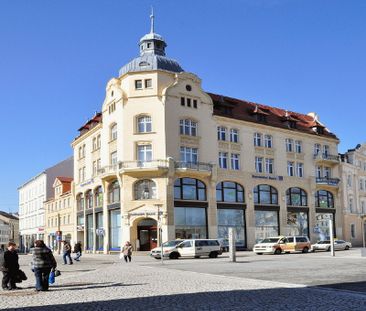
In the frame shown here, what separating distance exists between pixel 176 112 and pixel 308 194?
19771 mm

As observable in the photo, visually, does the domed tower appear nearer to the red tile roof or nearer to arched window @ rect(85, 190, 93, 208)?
the red tile roof

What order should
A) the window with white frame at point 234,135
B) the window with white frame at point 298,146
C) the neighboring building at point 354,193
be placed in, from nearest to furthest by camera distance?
the window with white frame at point 234,135
the window with white frame at point 298,146
the neighboring building at point 354,193

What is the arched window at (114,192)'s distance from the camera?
50.1 meters

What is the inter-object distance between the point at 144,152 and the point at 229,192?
33.1 ft

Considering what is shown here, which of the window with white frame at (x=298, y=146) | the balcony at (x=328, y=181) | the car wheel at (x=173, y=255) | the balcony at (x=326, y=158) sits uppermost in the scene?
the window with white frame at (x=298, y=146)

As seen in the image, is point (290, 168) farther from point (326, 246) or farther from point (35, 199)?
point (35, 199)

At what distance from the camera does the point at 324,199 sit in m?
61.1

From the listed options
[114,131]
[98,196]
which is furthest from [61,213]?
[114,131]

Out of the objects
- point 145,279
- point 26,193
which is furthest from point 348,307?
point 26,193

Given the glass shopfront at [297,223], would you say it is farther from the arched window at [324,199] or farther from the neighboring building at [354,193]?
the neighboring building at [354,193]

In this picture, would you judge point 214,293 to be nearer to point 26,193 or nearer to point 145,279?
point 145,279

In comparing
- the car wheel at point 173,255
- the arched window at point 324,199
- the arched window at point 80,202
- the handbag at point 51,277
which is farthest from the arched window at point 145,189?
the handbag at point 51,277

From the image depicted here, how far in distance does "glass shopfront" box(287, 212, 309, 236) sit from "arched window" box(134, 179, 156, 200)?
1738cm

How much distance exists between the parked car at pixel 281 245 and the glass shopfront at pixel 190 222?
7.30 meters
